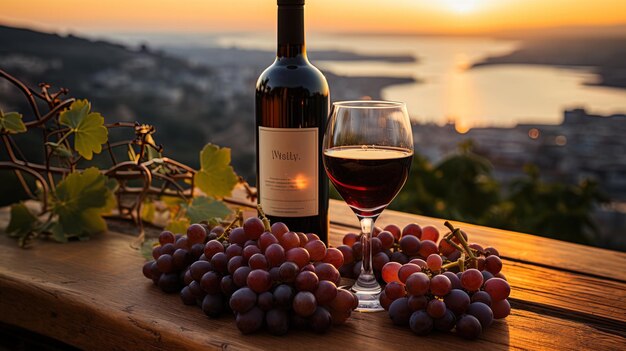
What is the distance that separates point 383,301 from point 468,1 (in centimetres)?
222

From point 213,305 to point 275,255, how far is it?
0.45 ft

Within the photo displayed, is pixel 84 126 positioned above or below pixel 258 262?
above

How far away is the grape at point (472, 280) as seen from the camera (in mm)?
949

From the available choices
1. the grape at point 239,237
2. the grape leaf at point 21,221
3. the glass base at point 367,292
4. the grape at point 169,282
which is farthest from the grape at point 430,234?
the grape leaf at point 21,221

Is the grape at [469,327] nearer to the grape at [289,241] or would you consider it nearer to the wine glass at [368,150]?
the wine glass at [368,150]

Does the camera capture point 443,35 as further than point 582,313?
Yes

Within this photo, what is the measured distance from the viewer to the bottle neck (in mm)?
1181

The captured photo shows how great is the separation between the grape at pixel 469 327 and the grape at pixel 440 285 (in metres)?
0.05

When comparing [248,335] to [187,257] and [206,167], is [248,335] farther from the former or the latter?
[206,167]

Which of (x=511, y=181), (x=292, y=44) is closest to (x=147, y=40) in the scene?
(x=511, y=181)

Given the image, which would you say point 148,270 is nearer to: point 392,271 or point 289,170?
point 289,170

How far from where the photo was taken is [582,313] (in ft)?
3.48

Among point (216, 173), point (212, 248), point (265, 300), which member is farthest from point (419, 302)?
point (216, 173)

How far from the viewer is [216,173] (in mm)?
1512
